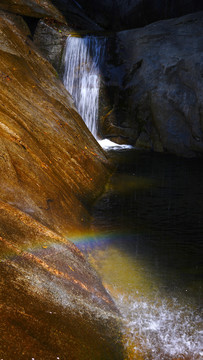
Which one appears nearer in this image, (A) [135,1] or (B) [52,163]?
(B) [52,163]

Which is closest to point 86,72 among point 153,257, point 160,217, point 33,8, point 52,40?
point 52,40

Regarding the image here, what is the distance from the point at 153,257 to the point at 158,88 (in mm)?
8374

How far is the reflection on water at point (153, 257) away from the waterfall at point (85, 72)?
17.5 ft

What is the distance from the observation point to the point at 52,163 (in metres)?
6.50

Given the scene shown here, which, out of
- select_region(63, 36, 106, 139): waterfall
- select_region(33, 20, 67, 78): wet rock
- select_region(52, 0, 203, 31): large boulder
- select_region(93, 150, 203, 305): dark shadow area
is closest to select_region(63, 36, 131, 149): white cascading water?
select_region(63, 36, 106, 139): waterfall

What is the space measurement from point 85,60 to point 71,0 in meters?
6.48

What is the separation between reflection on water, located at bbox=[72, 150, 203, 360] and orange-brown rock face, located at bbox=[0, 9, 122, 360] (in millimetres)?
278

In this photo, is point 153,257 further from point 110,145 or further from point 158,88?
point 158,88

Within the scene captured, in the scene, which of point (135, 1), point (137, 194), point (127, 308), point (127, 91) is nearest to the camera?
point (127, 308)

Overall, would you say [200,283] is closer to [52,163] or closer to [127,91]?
[52,163]

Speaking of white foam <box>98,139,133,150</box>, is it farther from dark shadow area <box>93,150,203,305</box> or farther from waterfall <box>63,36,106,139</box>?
dark shadow area <box>93,150,203,305</box>

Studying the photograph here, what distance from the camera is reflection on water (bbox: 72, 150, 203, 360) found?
11.5 feet

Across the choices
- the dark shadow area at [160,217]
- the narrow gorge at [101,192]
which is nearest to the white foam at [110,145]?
the narrow gorge at [101,192]

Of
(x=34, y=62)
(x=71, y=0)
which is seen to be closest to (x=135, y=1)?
(x=71, y=0)
